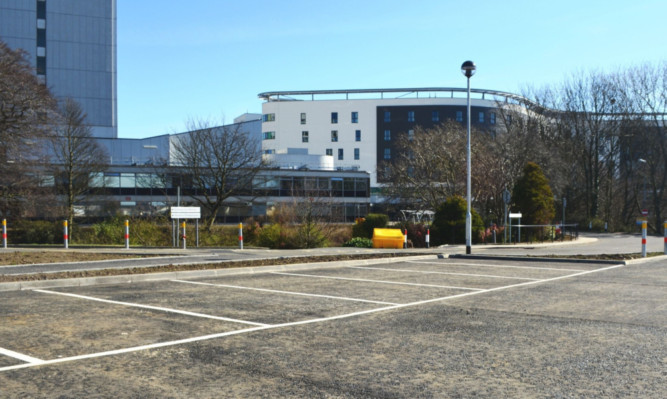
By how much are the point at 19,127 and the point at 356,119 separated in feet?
206

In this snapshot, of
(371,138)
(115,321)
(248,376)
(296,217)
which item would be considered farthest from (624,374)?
(371,138)

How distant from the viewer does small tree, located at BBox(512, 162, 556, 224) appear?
35.2 meters

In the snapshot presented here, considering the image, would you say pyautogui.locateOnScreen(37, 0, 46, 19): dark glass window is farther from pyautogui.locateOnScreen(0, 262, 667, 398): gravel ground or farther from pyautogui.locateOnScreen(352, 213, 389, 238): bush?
pyautogui.locateOnScreen(0, 262, 667, 398): gravel ground

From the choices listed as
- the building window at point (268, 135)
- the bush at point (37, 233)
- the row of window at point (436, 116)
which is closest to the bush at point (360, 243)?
the bush at point (37, 233)

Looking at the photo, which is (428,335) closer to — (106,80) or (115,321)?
(115,321)

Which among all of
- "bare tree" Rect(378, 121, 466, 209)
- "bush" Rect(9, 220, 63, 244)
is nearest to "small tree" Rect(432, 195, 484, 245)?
"bare tree" Rect(378, 121, 466, 209)

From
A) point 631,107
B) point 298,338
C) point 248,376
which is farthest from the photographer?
point 631,107

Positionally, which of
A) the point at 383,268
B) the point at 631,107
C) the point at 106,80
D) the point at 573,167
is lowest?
the point at 383,268

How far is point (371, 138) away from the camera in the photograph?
8956 cm

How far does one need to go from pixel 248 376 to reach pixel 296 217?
85.9ft

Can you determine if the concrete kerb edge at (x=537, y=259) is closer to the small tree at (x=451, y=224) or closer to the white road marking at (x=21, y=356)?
the small tree at (x=451, y=224)

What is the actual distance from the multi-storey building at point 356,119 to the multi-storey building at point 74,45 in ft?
89.1

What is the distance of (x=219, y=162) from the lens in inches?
1688

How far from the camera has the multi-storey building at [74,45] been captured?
211 feet
